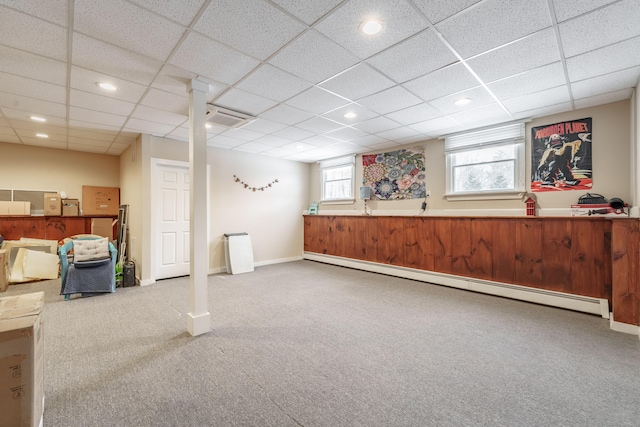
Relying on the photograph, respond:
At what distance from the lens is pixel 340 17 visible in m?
1.93

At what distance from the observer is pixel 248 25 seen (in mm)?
2008

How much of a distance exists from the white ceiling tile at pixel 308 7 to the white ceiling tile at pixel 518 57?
4.86 ft

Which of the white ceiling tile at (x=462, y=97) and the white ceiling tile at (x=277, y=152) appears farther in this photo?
the white ceiling tile at (x=277, y=152)

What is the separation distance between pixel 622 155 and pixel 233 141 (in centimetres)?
577

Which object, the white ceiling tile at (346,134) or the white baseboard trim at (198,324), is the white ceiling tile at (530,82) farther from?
the white baseboard trim at (198,324)

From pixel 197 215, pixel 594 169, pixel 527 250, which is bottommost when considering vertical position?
pixel 527 250

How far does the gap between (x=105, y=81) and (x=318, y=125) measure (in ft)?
8.72

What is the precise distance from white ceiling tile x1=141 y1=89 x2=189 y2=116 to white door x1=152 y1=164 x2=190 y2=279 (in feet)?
5.85

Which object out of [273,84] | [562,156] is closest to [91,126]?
[273,84]

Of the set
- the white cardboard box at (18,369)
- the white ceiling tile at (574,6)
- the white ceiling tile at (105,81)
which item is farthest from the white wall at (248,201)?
the white ceiling tile at (574,6)

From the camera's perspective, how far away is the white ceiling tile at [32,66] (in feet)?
7.62

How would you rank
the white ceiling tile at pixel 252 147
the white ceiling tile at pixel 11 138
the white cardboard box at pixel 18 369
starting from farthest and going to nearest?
1. the white ceiling tile at pixel 252 147
2. the white ceiling tile at pixel 11 138
3. the white cardboard box at pixel 18 369

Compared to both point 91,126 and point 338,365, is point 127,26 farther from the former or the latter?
point 91,126

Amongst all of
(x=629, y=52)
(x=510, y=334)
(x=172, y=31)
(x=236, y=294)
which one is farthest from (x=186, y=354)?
(x=629, y=52)
